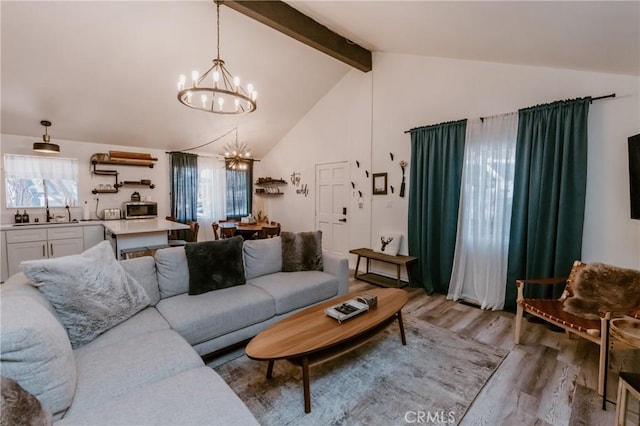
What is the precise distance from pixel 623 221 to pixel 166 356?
157 inches

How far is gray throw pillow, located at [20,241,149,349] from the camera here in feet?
5.40

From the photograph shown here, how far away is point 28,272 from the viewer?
1621 millimetres

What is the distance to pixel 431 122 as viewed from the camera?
4.00 m

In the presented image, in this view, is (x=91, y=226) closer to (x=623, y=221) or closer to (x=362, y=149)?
(x=362, y=149)

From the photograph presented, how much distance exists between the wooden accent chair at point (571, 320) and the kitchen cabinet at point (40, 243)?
6.31 m

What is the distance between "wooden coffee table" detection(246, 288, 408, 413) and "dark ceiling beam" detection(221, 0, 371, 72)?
3120 millimetres

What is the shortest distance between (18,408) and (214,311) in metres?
1.32

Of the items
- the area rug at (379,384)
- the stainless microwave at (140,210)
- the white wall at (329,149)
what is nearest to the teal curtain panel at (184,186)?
the stainless microwave at (140,210)

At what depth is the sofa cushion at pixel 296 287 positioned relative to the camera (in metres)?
2.63

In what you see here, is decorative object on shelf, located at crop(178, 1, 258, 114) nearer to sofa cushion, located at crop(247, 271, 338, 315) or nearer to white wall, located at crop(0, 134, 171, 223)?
sofa cushion, located at crop(247, 271, 338, 315)

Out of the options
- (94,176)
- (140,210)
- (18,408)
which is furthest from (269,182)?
(18,408)

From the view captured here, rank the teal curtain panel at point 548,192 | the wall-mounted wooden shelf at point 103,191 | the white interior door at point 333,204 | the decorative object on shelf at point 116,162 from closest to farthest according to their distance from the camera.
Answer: the teal curtain panel at point 548,192 → the decorative object on shelf at point 116,162 → the wall-mounted wooden shelf at point 103,191 → the white interior door at point 333,204

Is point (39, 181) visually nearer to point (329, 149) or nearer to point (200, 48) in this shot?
point (200, 48)

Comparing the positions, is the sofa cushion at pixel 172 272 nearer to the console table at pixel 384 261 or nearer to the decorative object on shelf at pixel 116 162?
the console table at pixel 384 261
